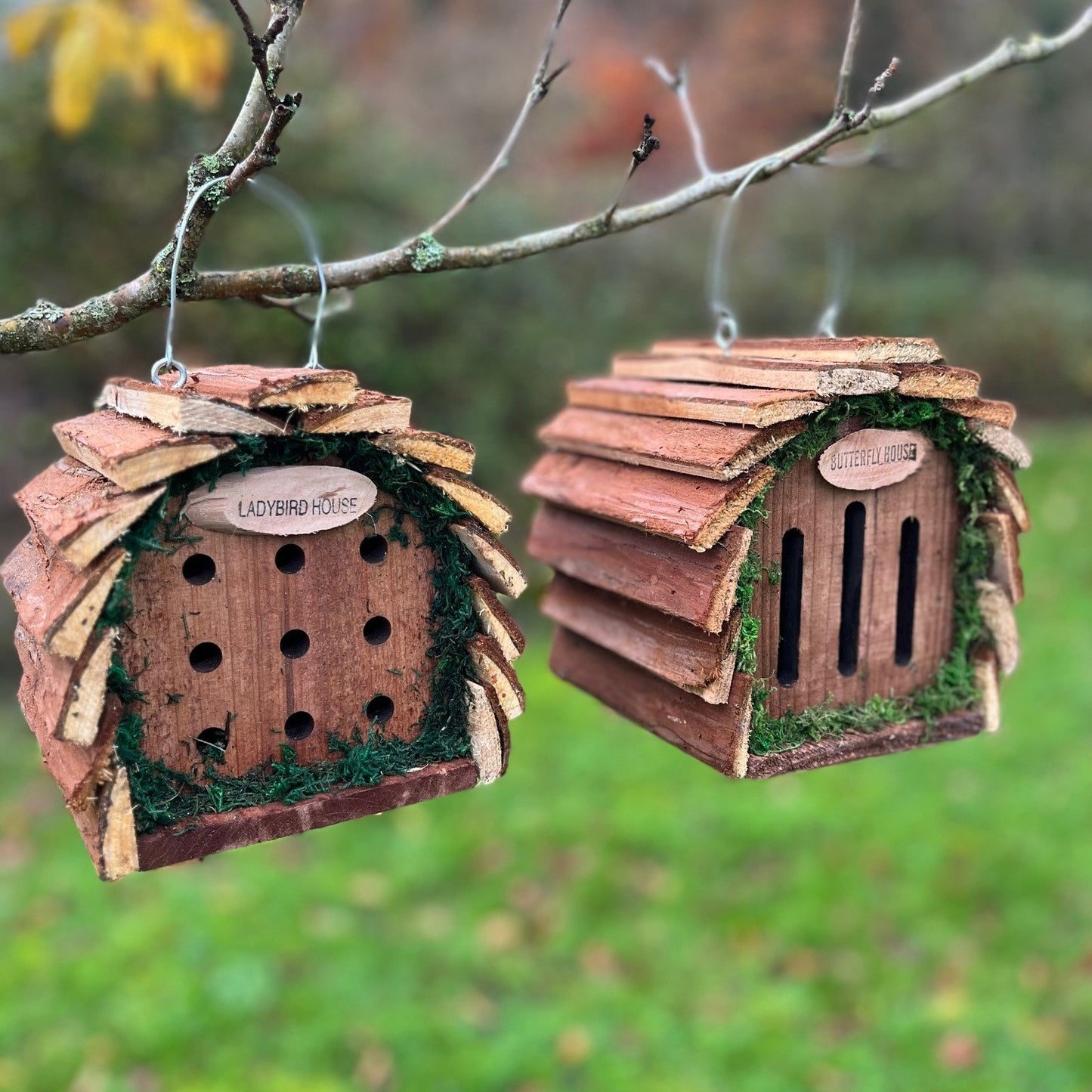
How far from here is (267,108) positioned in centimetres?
137

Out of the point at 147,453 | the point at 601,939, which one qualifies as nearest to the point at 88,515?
the point at 147,453

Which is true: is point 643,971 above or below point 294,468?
below

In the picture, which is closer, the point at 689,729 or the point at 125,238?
the point at 689,729

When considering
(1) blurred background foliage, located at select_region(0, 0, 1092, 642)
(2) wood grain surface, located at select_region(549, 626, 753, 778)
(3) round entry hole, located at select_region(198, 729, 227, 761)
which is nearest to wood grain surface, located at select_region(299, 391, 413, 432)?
(3) round entry hole, located at select_region(198, 729, 227, 761)

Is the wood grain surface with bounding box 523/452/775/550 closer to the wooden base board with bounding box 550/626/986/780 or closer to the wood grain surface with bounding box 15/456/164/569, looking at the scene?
the wooden base board with bounding box 550/626/986/780

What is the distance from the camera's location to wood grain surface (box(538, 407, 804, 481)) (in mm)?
1577

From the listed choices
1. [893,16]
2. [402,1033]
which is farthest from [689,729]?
[893,16]

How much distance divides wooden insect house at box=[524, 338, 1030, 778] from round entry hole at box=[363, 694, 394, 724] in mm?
431

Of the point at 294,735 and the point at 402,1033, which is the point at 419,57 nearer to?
the point at 402,1033

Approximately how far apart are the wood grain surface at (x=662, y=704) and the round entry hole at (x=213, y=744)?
2.29ft

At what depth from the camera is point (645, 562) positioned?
1753mm

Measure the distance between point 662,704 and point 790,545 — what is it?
34 cm

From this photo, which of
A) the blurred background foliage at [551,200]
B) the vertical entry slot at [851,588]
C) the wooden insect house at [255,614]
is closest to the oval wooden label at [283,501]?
the wooden insect house at [255,614]

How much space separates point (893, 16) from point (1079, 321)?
309 centimetres
